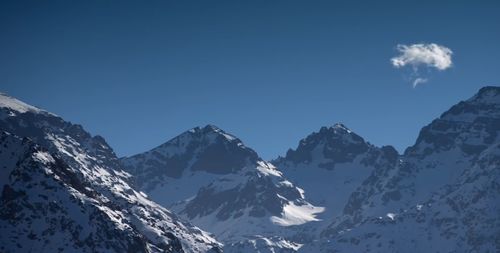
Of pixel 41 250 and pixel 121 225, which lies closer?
pixel 41 250

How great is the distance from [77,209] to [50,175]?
1013 centimetres

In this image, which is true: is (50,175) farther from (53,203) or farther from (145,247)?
(145,247)

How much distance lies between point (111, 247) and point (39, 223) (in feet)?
50.7

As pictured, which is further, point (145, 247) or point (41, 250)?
point (145, 247)

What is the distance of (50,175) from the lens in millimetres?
188875

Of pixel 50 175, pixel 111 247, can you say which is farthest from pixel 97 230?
pixel 50 175

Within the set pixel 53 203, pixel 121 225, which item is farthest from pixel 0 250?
pixel 121 225

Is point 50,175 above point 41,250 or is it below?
above

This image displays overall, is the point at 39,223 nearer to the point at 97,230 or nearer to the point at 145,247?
the point at 97,230

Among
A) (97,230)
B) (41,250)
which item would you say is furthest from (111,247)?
(41,250)

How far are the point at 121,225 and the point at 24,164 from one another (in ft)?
80.2

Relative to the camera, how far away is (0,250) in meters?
168

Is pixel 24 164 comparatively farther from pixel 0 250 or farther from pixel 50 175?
pixel 0 250

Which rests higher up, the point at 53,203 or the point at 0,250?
the point at 53,203
